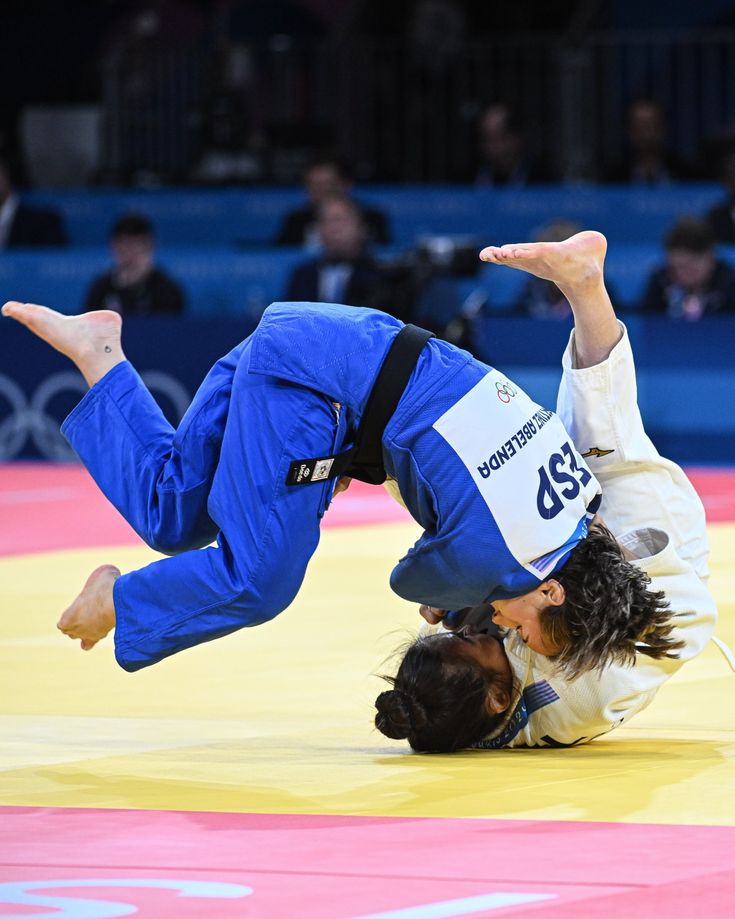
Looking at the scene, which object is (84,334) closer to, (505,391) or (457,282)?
(505,391)

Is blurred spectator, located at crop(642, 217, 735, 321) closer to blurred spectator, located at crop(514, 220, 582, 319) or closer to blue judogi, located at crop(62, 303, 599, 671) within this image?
blurred spectator, located at crop(514, 220, 582, 319)

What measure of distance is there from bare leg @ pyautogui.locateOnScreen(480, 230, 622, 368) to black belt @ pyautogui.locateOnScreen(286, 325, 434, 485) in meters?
0.36

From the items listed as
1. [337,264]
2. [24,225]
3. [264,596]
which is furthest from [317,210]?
[264,596]

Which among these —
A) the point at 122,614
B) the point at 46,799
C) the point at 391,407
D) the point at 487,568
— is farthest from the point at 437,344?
the point at 46,799

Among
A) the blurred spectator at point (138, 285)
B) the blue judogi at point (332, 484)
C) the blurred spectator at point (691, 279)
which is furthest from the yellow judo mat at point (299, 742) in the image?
the blurred spectator at point (138, 285)

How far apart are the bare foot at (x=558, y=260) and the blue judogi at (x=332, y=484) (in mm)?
311

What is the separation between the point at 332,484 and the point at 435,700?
59cm

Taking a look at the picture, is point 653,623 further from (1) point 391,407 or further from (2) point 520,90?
(2) point 520,90

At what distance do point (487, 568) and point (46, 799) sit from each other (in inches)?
44.5

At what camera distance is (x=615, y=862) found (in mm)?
3490

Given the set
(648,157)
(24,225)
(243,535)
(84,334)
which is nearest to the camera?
(243,535)

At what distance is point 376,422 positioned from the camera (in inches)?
179

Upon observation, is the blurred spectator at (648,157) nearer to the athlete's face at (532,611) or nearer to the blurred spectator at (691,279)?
the blurred spectator at (691,279)

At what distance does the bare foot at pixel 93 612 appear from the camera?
4598mm
